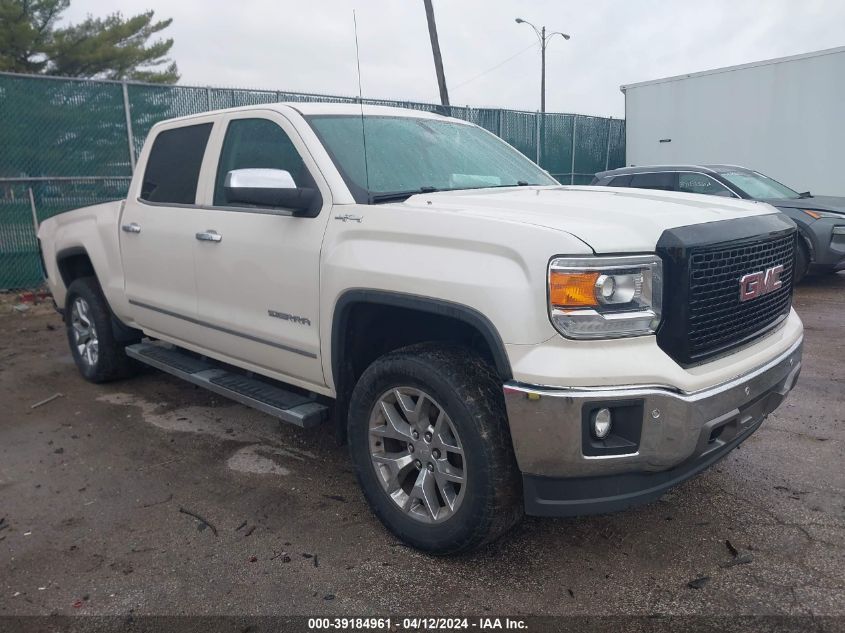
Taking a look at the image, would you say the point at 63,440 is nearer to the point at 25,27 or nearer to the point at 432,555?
the point at 432,555

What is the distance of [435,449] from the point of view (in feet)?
9.77

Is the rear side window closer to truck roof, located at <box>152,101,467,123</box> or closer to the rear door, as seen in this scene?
truck roof, located at <box>152,101,467,123</box>

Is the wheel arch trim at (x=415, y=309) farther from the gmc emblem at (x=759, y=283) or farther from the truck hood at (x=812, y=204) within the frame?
the truck hood at (x=812, y=204)

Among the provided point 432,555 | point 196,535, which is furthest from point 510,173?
point 196,535

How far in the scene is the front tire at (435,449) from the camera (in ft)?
9.01

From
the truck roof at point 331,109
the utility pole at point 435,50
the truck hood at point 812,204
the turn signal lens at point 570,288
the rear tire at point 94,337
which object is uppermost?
the utility pole at point 435,50

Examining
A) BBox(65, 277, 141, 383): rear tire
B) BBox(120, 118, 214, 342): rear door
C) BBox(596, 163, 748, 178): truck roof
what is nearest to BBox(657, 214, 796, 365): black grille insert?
BBox(120, 118, 214, 342): rear door

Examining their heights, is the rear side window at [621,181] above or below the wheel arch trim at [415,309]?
above

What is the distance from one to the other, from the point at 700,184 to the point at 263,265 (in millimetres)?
7753

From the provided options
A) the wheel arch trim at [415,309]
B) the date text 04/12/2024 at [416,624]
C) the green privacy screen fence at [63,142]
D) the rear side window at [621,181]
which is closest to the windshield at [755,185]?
the rear side window at [621,181]

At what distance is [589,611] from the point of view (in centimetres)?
268

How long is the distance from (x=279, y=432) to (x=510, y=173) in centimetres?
220

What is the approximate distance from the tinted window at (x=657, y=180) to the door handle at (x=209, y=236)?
750 cm

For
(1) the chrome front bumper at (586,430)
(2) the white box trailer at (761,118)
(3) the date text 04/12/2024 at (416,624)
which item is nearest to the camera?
(1) the chrome front bumper at (586,430)
